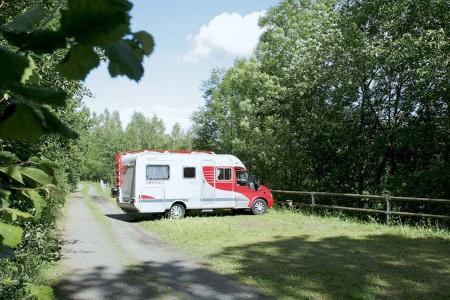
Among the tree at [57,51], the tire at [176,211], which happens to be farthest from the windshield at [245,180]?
the tree at [57,51]

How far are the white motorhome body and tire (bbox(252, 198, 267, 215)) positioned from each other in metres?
0.25

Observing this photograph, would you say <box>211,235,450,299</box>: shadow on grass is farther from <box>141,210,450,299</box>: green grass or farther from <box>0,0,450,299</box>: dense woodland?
<box>0,0,450,299</box>: dense woodland

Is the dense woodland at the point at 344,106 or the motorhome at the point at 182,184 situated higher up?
the dense woodland at the point at 344,106

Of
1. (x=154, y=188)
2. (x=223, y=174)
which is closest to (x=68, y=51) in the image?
(x=154, y=188)

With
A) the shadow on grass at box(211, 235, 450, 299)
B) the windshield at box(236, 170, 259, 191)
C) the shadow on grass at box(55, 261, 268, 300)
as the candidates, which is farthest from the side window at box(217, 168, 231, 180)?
the shadow on grass at box(55, 261, 268, 300)

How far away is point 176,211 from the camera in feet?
62.2

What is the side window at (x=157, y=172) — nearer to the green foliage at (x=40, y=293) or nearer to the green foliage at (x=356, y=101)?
the green foliage at (x=356, y=101)

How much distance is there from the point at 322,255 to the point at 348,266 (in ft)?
4.20

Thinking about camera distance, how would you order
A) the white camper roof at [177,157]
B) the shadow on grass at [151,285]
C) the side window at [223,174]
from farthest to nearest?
the side window at [223,174], the white camper roof at [177,157], the shadow on grass at [151,285]

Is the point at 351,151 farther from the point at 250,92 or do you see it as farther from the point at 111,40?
the point at 111,40

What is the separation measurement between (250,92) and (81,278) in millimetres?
24018

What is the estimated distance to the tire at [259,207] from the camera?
2064 centimetres

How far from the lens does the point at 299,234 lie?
1411cm

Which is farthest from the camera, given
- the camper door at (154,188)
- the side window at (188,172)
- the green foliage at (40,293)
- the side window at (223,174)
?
the side window at (223,174)
